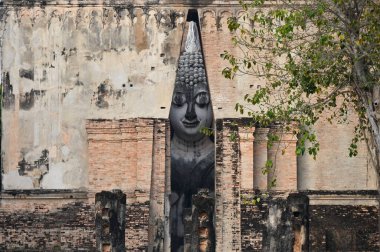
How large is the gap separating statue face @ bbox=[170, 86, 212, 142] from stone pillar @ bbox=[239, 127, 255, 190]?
96cm

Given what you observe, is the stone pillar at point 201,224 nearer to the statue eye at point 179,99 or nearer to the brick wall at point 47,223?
the brick wall at point 47,223

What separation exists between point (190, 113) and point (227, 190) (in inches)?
61.6

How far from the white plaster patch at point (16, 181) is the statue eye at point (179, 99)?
2.56m

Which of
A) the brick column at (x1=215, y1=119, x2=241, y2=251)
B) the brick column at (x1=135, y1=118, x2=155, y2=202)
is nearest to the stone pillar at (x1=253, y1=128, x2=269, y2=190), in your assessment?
the brick column at (x1=215, y1=119, x2=241, y2=251)

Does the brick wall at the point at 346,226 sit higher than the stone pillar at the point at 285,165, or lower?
lower

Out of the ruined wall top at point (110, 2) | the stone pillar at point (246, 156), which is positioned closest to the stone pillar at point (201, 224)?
the stone pillar at point (246, 156)

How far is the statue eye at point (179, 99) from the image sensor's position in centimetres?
2294

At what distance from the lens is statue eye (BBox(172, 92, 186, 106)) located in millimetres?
22938

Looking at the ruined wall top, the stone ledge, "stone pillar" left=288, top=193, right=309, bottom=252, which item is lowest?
"stone pillar" left=288, top=193, right=309, bottom=252

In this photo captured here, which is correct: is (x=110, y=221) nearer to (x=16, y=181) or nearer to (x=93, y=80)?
(x=16, y=181)

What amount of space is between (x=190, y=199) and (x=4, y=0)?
4.22m

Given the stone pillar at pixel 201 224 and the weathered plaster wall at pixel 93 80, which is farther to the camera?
the weathered plaster wall at pixel 93 80

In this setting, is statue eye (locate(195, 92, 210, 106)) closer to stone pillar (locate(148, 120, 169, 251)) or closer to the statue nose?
the statue nose

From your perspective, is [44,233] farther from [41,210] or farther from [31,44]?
[31,44]
